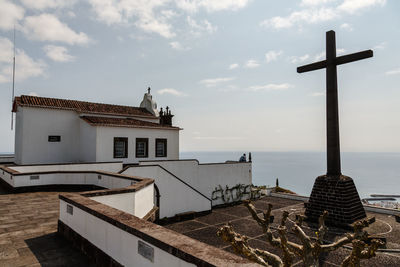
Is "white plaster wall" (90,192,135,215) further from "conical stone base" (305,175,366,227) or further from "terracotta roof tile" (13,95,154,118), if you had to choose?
"terracotta roof tile" (13,95,154,118)

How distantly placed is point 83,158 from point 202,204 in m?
11.3

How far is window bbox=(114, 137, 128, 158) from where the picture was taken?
2321cm

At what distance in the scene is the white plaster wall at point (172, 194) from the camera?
19.7m

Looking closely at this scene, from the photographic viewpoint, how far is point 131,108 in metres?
31.2

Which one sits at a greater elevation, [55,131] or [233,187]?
[55,131]

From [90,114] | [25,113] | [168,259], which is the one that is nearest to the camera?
[168,259]

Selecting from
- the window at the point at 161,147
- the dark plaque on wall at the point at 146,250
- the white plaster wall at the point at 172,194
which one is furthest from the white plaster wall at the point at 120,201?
the window at the point at 161,147

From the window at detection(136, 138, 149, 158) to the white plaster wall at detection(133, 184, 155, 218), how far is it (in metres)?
15.8

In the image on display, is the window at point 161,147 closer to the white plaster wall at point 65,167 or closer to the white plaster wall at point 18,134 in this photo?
the white plaster wall at point 65,167

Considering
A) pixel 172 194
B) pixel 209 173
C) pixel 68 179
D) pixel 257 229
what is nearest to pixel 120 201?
pixel 68 179

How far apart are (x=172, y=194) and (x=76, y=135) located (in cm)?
1090

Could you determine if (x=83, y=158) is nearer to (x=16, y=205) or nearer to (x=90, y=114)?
(x=90, y=114)

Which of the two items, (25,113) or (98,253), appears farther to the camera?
(25,113)

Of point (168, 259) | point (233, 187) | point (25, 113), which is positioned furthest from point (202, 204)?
point (168, 259)
